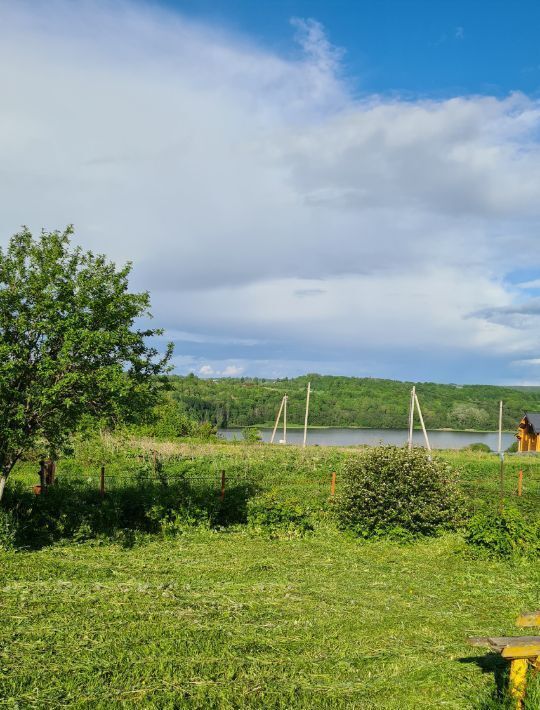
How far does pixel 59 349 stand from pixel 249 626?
702 centimetres

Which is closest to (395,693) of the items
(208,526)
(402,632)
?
(402,632)

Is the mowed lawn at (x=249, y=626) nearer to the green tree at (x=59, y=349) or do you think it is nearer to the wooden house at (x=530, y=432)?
the green tree at (x=59, y=349)

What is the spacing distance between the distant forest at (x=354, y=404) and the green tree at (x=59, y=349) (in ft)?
275

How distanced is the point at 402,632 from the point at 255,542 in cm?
681

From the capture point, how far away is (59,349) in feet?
40.9

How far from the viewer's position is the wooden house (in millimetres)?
52594

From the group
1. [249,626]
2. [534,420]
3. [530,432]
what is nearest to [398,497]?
[249,626]

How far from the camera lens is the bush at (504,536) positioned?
41.3ft

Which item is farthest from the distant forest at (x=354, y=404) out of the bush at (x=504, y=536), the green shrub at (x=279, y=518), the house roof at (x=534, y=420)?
the bush at (x=504, y=536)

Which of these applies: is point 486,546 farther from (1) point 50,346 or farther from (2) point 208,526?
(1) point 50,346

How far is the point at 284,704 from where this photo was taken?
5582mm

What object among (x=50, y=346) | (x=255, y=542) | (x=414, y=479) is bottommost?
(x=255, y=542)

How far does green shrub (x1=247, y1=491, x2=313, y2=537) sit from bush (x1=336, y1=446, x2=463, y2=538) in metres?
0.95

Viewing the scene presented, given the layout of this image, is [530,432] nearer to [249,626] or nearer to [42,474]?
[42,474]
